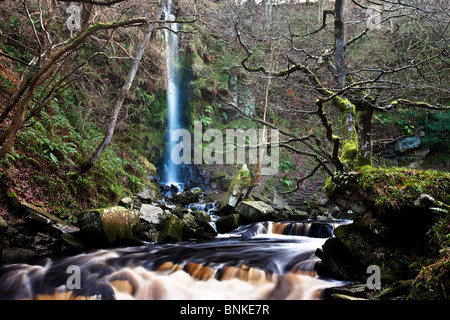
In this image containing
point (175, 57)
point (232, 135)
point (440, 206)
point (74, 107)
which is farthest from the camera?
point (232, 135)

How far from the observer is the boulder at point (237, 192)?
1034 cm

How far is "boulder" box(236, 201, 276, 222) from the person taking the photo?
9.35 metres

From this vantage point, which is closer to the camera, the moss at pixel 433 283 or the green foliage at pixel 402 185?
the moss at pixel 433 283

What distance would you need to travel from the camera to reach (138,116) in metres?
14.1

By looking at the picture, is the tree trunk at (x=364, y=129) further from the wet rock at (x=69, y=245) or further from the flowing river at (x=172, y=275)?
the wet rock at (x=69, y=245)

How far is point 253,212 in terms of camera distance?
935 centimetres

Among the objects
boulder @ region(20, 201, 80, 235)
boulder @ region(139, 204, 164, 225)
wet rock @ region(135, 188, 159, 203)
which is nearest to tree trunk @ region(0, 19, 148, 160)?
boulder @ region(20, 201, 80, 235)

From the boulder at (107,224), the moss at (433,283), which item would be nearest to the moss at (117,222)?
the boulder at (107,224)

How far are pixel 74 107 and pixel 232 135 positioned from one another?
10414 mm

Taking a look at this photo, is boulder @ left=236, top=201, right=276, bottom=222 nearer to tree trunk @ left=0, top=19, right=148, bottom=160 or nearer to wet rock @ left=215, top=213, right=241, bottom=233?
wet rock @ left=215, top=213, right=241, bottom=233

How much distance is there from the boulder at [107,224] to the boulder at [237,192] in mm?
4363

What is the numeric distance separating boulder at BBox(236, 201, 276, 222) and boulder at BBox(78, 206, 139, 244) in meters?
4.16
